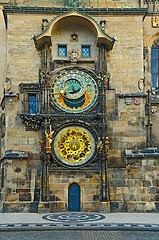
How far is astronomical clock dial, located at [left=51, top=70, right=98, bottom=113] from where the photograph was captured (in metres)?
17.4

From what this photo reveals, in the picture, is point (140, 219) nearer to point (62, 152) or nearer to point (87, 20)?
point (62, 152)

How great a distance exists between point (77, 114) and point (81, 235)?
758 cm

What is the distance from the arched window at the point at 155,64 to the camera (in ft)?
68.2

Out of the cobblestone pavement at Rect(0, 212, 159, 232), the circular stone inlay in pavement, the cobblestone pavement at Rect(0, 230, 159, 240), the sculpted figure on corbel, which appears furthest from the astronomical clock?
the cobblestone pavement at Rect(0, 230, 159, 240)

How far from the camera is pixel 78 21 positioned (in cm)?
1788

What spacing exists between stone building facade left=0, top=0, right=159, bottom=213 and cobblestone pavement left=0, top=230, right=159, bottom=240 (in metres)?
4.77

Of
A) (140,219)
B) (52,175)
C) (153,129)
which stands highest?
(153,129)

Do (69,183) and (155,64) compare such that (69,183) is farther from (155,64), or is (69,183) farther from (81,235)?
(155,64)

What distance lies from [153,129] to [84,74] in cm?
537

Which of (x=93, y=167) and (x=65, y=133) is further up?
(x=65, y=133)

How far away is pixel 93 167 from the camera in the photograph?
55.0 ft

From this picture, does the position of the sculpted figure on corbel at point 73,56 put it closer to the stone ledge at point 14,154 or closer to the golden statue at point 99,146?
the golden statue at point 99,146

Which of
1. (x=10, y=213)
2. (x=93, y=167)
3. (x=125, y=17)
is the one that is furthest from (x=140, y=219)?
(x=125, y=17)

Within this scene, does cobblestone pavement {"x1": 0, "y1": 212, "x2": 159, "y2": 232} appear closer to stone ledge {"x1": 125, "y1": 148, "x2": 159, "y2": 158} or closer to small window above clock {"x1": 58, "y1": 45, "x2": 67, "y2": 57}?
stone ledge {"x1": 125, "y1": 148, "x2": 159, "y2": 158}
